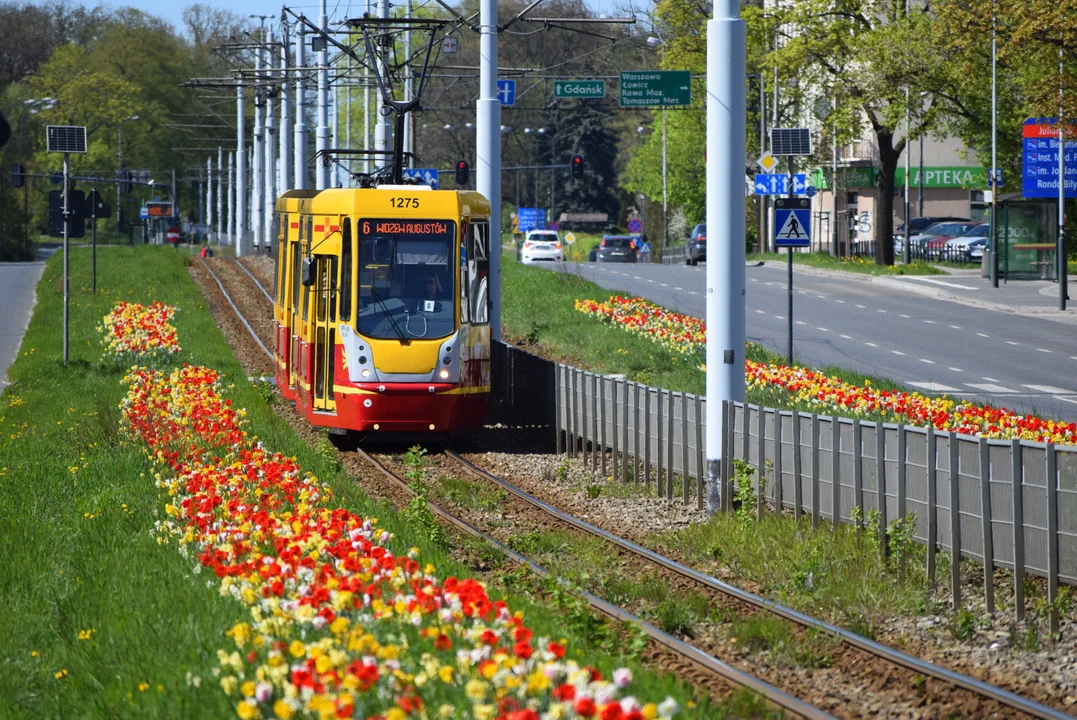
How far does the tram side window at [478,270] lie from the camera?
1878 cm

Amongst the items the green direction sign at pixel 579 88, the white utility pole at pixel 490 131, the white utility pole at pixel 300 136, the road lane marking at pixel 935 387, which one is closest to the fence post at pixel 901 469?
the white utility pole at pixel 490 131

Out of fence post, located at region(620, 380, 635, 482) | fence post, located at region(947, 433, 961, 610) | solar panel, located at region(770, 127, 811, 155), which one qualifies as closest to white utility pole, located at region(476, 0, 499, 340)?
solar panel, located at region(770, 127, 811, 155)

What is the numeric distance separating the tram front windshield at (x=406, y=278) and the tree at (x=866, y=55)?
3494 cm

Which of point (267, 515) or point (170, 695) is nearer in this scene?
point (170, 695)

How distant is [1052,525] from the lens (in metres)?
9.99

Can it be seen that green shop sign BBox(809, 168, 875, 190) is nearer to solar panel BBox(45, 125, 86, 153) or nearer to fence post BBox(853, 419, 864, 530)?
solar panel BBox(45, 125, 86, 153)

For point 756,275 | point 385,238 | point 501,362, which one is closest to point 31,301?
point 756,275

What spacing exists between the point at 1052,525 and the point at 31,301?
41.5 metres

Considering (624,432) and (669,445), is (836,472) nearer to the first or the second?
(669,445)

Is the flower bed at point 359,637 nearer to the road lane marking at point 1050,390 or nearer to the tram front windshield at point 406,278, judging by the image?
the tram front windshield at point 406,278

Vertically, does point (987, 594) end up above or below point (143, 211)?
below

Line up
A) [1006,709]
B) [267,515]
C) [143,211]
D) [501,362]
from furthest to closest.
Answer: [143,211], [501,362], [267,515], [1006,709]

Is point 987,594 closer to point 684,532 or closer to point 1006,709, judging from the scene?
point 1006,709

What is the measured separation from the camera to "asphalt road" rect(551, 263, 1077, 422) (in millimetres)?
25594
